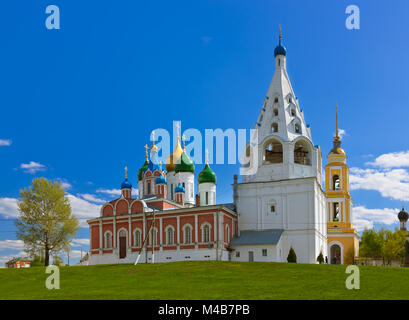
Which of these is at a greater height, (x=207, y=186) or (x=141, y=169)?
(x=141, y=169)

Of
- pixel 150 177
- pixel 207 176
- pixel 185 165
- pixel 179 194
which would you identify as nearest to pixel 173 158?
pixel 185 165

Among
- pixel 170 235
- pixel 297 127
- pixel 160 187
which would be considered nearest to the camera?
pixel 170 235

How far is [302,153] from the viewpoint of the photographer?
138 feet

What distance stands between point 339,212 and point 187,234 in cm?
1758

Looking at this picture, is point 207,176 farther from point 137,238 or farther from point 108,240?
point 108,240

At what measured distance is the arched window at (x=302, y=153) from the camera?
136 feet

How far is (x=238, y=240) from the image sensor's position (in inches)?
1516

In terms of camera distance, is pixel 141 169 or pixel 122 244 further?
pixel 141 169

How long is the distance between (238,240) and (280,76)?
14785 mm

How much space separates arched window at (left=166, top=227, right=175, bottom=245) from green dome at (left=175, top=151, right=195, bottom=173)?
33.7ft

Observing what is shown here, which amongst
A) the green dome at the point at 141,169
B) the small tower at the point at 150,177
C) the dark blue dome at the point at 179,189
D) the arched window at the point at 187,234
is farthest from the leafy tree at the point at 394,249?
the green dome at the point at 141,169

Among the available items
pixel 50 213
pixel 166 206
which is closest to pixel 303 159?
pixel 166 206

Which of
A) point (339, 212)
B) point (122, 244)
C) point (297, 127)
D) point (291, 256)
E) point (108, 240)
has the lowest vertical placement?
point (291, 256)
